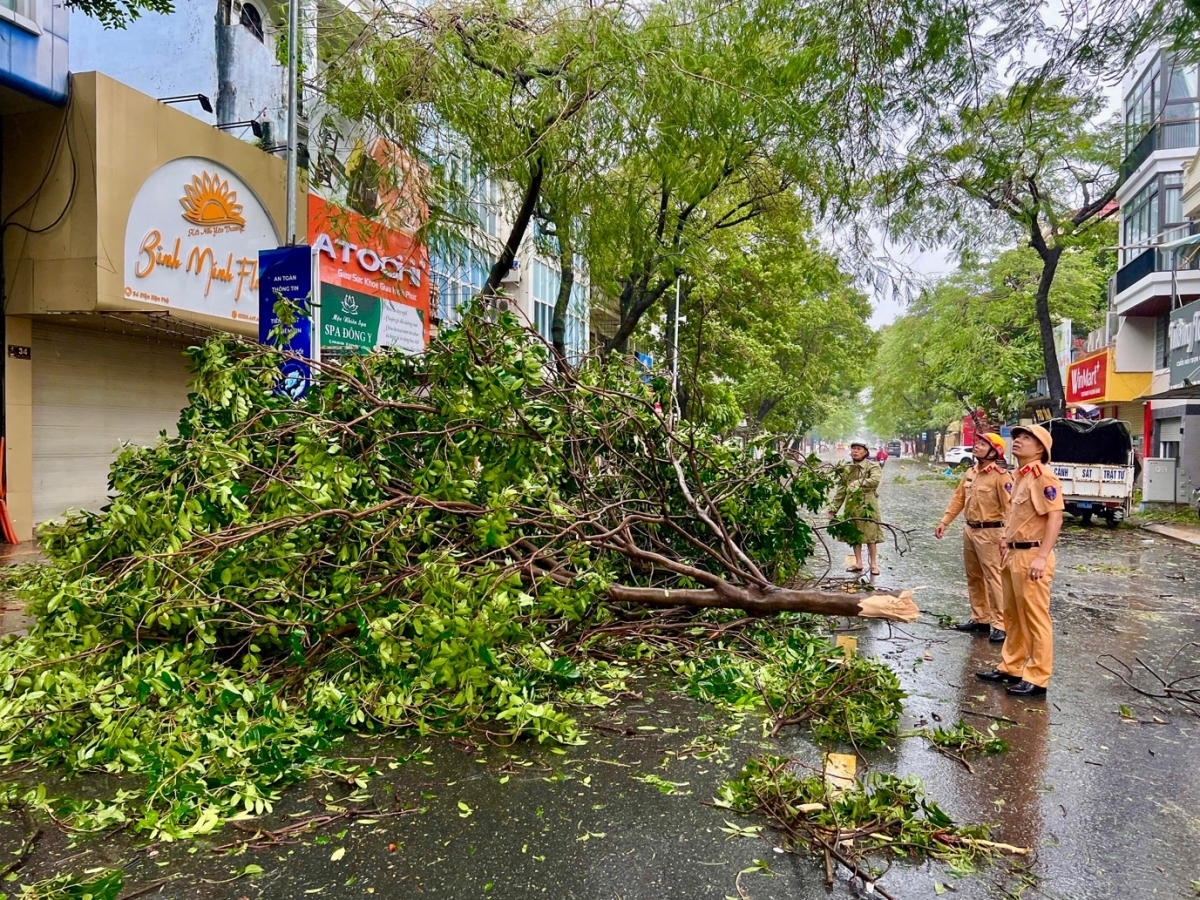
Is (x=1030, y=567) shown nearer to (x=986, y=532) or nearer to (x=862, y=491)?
(x=986, y=532)

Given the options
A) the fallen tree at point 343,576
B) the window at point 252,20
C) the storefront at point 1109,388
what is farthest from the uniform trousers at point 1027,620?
the storefront at point 1109,388

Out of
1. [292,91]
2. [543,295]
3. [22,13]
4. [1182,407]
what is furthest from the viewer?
[543,295]

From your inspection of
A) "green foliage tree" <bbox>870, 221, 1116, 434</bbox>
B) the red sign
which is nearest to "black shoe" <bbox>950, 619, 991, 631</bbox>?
"green foliage tree" <bbox>870, 221, 1116, 434</bbox>

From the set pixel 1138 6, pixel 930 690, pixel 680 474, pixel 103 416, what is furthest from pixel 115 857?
pixel 103 416

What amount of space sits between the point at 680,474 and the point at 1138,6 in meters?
4.16

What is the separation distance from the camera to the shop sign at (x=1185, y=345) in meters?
16.1

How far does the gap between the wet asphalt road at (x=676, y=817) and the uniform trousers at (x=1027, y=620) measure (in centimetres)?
27

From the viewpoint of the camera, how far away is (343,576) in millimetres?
4555

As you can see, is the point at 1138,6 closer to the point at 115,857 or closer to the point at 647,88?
the point at 647,88

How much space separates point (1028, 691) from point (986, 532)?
74.3 inches

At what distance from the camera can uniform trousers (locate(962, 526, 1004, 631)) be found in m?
6.64

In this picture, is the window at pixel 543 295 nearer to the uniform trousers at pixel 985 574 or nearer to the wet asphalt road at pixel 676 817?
the uniform trousers at pixel 985 574

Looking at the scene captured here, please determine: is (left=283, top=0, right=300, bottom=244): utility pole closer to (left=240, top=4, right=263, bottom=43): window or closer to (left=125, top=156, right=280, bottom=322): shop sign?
(left=125, top=156, right=280, bottom=322): shop sign

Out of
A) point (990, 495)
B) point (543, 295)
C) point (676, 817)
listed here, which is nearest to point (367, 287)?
point (990, 495)
